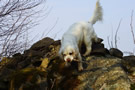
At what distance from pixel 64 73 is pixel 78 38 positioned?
5.95 feet

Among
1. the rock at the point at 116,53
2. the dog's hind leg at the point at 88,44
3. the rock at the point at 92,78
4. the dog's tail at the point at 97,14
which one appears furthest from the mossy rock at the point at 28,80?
the dog's tail at the point at 97,14

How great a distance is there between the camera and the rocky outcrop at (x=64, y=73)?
16.3 ft

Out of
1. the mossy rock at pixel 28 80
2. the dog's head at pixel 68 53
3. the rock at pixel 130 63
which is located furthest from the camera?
the rock at pixel 130 63

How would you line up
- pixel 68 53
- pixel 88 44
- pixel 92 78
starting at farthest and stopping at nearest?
pixel 88 44
pixel 68 53
pixel 92 78

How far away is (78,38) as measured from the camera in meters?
7.44

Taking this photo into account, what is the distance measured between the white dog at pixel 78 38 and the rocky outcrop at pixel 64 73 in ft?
0.70

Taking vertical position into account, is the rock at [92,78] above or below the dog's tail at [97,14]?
below

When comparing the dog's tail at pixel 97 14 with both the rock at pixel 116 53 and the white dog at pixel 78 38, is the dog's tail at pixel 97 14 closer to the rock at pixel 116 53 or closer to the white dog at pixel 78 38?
the white dog at pixel 78 38

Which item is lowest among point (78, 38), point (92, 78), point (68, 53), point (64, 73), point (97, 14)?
point (92, 78)

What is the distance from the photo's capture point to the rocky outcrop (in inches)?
196

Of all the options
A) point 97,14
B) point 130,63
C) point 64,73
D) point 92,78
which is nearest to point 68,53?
point 64,73

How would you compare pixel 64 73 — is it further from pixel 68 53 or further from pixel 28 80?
pixel 28 80

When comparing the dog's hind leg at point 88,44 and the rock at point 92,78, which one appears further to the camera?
the dog's hind leg at point 88,44

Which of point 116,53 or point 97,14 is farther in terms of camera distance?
point 97,14
